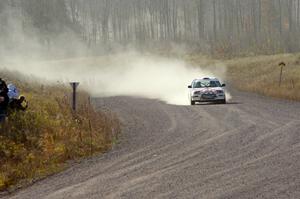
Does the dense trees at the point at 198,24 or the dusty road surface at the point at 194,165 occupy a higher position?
the dense trees at the point at 198,24

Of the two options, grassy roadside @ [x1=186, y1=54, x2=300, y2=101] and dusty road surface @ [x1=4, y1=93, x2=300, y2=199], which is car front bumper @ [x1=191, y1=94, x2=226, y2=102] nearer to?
grassy roadside @ [x1=186, y1=54, x2=300, y2=101]

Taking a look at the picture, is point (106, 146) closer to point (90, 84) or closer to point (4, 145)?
point (4, 145)

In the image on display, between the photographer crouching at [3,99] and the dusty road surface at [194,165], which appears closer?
the dusty road surface at [194,165]

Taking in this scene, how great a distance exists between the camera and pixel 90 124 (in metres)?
16.8

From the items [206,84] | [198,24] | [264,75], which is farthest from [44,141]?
[198,24]

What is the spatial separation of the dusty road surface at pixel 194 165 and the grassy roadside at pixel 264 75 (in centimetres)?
1282

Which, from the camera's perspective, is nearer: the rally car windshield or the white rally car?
the white rally car

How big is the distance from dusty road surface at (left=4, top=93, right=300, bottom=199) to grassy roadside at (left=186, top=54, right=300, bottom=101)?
505 inches

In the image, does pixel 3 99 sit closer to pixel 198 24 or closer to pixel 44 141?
pixel 44 141

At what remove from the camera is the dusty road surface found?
30.5ft

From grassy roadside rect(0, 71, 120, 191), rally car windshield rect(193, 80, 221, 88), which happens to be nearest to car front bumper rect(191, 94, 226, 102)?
rally car windshield rect(193, 80, 221, 88)

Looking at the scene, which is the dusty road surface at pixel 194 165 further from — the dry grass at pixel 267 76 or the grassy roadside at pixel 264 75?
the grassy roadside at pixel 264 75

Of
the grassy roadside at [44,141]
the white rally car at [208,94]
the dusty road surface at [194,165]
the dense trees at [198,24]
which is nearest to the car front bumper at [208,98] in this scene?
the white rally car at [208,94]

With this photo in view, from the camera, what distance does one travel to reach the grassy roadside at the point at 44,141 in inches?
485
